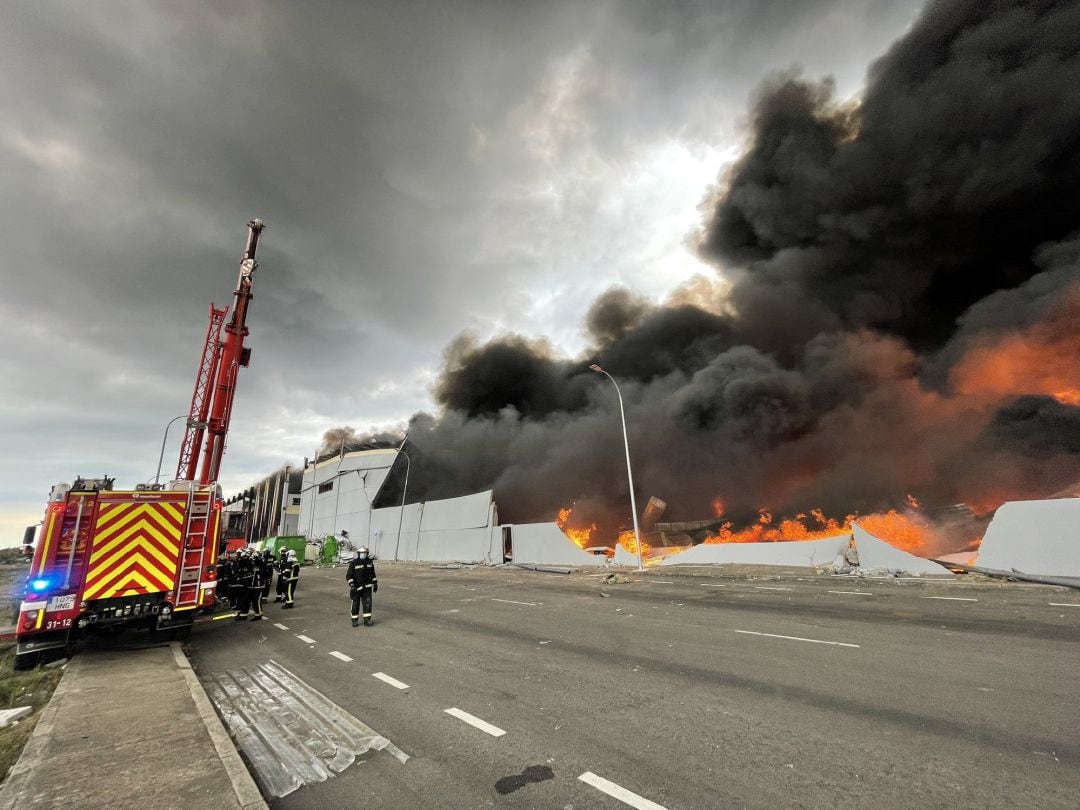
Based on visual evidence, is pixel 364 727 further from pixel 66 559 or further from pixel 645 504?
pixel 645 504

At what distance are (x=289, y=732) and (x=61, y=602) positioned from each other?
4688 millimetres

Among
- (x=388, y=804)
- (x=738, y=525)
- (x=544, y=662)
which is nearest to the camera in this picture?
(x=388, y=804)

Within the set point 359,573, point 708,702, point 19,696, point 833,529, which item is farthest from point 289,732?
point 833,529

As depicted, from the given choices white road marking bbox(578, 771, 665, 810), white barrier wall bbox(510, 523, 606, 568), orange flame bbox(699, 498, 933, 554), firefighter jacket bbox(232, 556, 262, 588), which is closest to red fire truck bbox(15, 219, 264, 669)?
firefighter jacket bbox(232, 556, 262, 588)

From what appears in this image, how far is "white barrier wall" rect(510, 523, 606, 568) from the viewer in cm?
2544

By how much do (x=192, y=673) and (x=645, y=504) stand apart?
3579 centimetres

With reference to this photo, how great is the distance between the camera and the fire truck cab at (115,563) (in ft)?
20.3

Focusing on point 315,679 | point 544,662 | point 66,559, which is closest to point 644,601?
point 544,662

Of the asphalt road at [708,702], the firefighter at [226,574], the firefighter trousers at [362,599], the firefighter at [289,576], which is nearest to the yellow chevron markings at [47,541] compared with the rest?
the asphalt road at [708,702]

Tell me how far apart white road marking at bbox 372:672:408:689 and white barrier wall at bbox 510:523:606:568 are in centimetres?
2001

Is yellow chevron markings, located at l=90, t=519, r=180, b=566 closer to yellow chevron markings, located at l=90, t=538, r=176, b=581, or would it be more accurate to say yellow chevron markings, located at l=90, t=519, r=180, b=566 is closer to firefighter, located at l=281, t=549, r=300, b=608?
yellow chevron markings, located at l=90, t=538, r=176, b=581

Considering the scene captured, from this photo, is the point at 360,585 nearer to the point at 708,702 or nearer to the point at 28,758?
the point at 28,758

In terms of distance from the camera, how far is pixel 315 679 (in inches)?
219

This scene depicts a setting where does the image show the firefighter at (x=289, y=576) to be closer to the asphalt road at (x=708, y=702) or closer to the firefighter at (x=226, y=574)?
the firefighter at (x=226, y=574)
